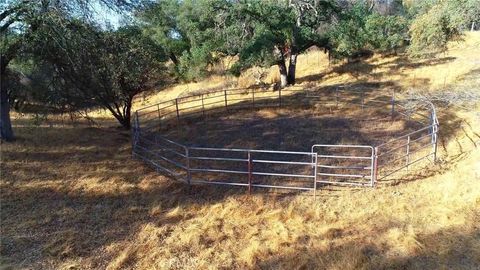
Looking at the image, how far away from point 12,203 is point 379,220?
7512 mm

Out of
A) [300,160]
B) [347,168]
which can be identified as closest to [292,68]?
[300,160]

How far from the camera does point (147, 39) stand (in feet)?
52.1

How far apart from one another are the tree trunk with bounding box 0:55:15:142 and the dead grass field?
51.3 inches

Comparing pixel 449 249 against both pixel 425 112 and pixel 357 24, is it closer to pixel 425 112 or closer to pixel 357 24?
pixel 425 112

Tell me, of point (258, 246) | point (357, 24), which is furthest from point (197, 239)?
point (357, 24)

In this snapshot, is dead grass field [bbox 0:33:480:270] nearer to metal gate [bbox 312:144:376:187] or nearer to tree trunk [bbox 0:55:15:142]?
metal gate [bbox 312:144:376:187]

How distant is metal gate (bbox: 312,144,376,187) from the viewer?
7.96m

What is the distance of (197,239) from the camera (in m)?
6.50

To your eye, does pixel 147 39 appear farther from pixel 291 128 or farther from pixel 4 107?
pixel 291 128

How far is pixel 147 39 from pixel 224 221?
432 inches

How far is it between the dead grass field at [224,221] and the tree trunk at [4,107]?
1.30 m

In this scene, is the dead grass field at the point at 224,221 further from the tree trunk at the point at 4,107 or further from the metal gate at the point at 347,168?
the tree trunk at the point at 4,107

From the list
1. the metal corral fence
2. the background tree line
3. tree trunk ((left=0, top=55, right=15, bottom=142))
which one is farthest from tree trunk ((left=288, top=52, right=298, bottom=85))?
tree trunk ((left=0, top=55, right=15, bottom=142))

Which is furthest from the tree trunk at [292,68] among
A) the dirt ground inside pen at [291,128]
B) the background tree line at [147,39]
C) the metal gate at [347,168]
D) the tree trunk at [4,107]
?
the tree trunk at [4,107]
